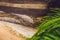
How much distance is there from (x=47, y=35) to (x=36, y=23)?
10.3ft

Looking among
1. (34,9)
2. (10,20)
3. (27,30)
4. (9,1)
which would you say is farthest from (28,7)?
(27,30)

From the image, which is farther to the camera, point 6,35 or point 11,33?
→ point 11,33

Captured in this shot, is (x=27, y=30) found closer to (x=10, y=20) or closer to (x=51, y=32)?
(x=10, y=20)

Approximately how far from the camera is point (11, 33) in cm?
454

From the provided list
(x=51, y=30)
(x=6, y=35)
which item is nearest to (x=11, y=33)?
(x=6, y=35)

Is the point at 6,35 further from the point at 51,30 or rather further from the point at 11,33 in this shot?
the point at 51,30

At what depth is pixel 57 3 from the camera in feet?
21.1

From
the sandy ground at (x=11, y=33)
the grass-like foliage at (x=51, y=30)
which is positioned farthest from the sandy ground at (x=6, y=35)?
the grass-like foliage at (x=51, y=30)

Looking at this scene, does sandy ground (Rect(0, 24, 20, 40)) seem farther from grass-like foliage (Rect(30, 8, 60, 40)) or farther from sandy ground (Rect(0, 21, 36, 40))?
grass-like foliage (Rect(30, 8, 60, 40))

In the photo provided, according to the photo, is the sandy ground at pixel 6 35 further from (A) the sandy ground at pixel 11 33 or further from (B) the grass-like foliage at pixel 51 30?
(B) the grass-like foliage at pixel 51 30

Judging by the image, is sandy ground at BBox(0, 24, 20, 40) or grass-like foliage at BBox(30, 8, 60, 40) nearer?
grass-like foliage at BBox(30, 8, 60, 40)

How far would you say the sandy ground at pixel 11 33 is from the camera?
14.3ft

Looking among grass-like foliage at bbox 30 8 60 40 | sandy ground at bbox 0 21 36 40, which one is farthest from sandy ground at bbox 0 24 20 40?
grass-like foliage at bbox 30 8 60 40

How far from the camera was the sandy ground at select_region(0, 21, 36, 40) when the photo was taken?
4.35 metres
